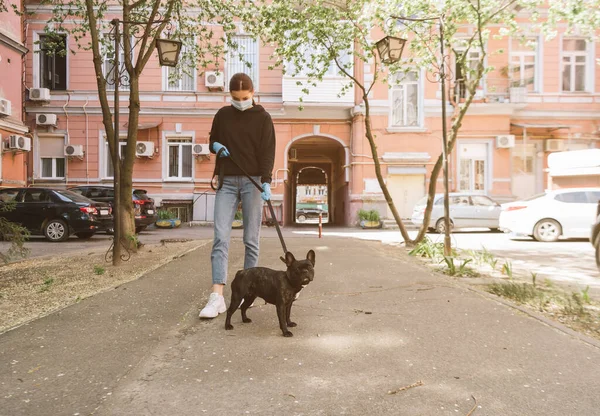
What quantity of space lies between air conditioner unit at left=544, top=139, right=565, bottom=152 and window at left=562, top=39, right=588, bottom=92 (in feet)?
8.27

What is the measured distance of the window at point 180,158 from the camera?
75.0ft

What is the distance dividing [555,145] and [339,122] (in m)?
10.5

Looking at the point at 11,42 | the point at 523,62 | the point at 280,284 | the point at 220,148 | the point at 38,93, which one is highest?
the point at 523,62

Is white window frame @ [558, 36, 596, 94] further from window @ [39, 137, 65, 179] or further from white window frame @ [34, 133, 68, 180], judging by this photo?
window @ [39, 137, 65, 179]

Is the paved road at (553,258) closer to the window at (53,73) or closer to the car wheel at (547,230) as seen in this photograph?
the car wheel at (547,230)

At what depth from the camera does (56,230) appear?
13.9 metres

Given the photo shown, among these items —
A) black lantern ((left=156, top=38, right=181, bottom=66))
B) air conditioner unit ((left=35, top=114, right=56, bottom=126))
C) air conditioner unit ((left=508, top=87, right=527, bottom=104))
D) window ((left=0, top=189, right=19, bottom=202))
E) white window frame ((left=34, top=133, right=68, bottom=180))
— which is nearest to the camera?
black lantern ((left=156, top=38, right=181, bottom=66))

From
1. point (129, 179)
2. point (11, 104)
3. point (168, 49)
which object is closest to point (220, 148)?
point (129, 179)

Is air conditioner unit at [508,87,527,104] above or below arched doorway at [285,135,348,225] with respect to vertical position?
above

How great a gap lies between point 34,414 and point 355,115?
21.0m

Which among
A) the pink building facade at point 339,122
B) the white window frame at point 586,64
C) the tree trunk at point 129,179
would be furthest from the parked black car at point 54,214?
the white window frame at point 586,64

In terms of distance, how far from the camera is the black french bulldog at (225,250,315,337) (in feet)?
11.8

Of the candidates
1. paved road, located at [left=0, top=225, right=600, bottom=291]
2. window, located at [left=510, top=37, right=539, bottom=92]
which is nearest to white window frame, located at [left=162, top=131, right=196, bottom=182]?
paved road, located at [left=0, top=225, right=600, bottom=291]

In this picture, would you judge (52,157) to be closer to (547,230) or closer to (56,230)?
(56,230)
